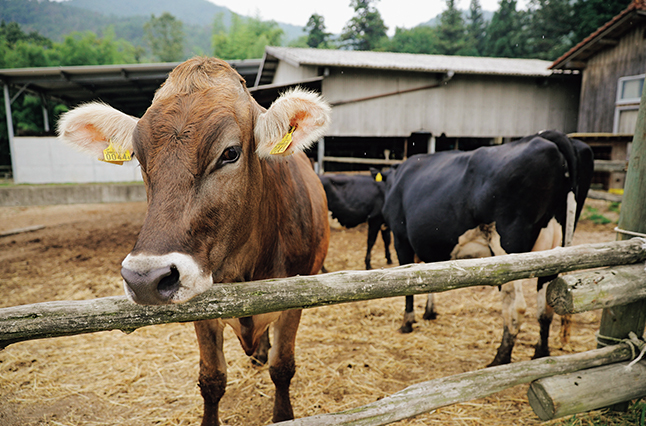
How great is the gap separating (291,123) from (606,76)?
14.0 m

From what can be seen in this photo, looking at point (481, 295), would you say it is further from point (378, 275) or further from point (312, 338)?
point (378, 275)

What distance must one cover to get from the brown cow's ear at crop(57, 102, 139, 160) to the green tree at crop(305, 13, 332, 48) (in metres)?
45.9

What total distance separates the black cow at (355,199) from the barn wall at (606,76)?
9025mm

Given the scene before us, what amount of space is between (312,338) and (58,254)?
582 centimetres

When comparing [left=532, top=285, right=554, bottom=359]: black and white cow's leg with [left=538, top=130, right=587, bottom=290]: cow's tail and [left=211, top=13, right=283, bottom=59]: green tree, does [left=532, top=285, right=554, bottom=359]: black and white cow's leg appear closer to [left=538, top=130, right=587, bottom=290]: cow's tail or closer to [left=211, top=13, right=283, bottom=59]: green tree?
[left=538, top=130, right=587, bottom=290]: cow's tail

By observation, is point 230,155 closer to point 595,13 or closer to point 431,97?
point 431,97

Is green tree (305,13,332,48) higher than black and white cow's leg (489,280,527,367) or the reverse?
higher

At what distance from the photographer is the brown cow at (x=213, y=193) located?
1436 mm

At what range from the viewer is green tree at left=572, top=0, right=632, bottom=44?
78.3 feet

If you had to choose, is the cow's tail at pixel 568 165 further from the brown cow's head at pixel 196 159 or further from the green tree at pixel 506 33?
the green tree at pixel 506 33

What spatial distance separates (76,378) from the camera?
3.20 metres

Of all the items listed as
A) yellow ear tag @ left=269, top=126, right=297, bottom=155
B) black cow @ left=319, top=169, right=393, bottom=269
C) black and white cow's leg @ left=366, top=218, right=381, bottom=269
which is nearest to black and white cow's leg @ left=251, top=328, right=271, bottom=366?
yellow ear tag @ left=269, top=126, right=297, bottom=155

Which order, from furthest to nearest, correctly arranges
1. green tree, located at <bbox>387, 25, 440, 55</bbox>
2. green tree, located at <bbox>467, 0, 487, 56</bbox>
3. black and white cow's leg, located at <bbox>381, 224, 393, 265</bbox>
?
green tree, located at <bbox>387, 25, 440, 55</bbox>
green tree, located at <bbox>467, 0, 487, 56</bbox>
black and white cow's leg, located at <bbox>381, 224, 393, 265</bbox>

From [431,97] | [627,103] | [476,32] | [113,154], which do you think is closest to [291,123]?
[113,154]
